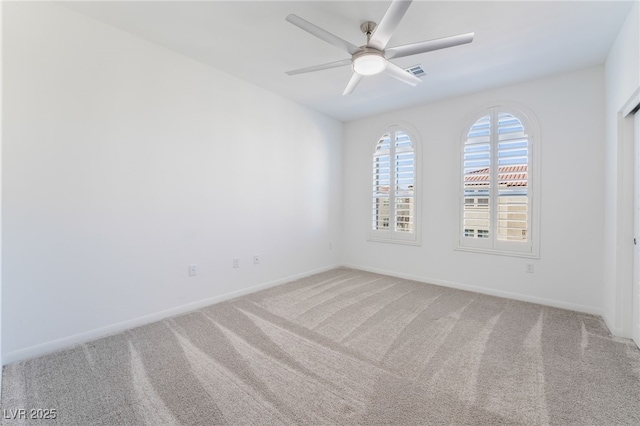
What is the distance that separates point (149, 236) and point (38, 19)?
1.93 meters

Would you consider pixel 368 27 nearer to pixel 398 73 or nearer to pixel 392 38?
pixel 392 38

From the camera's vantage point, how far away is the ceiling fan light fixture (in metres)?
2.10

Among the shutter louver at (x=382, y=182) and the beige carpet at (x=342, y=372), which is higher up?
the shutter louver at (x=382, y=182)

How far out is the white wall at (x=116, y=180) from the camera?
2.07 meters

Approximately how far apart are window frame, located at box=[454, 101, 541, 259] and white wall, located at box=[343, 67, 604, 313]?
0.19 ft

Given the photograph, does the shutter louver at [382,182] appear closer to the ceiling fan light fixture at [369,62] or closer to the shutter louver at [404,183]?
the shutter louver at [404,183]

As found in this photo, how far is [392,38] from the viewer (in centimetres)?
255

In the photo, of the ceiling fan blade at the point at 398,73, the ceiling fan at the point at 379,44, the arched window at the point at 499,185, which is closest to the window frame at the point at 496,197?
the arched window at the point at 499,185

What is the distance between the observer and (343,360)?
2.11m

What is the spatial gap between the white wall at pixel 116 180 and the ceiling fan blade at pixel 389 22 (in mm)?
2093

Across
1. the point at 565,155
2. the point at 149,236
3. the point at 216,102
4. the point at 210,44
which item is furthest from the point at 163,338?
the point at 565,155

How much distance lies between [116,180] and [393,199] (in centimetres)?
377

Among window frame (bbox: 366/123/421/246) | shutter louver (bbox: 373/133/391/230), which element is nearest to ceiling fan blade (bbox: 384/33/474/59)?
window frame (bbox: 366/123/421/246)

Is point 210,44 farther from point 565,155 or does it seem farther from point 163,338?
point 565,155
